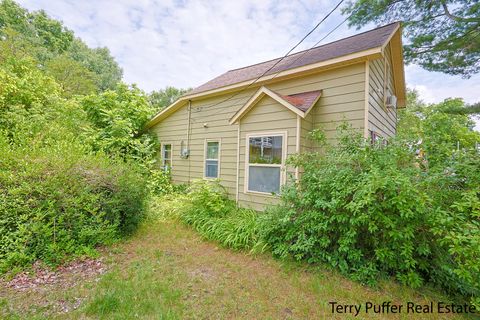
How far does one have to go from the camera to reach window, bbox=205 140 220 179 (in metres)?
7.03

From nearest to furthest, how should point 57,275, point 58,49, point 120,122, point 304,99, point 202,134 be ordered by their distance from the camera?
point 57,275 < point 304,99 < point 202,134 < point 120,122 < point 58,49

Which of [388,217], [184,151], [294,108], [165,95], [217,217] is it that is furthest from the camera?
[165,95]

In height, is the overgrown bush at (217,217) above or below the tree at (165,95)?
below

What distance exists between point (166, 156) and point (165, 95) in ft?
69.9

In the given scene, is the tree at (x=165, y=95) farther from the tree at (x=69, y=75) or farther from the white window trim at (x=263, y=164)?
the white window trim at (x=263, y=164)

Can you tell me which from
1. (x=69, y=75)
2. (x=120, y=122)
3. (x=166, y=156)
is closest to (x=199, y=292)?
(x=166, y=156)

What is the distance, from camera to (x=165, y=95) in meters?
27.8

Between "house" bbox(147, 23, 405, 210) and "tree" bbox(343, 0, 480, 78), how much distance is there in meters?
2.50

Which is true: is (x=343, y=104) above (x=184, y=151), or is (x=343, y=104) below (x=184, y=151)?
above

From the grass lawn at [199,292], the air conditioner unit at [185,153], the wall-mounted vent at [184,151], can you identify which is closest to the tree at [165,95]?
the wall-mounted vent at [184,151]

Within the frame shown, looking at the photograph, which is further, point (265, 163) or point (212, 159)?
point (212, 159)

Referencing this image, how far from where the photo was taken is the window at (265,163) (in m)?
4.86

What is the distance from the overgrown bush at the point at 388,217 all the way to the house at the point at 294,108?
4.09ft

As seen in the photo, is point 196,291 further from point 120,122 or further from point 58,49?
point 58,49
